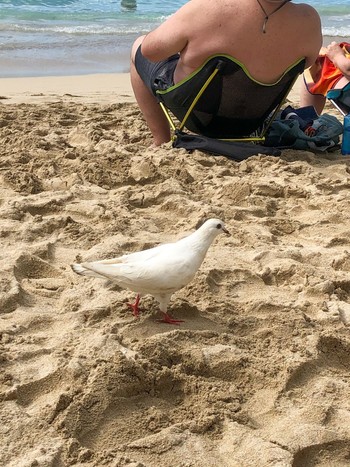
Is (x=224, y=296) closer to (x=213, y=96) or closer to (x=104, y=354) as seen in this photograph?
(x=104, y=354)

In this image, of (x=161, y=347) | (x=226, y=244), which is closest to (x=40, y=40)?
(x=226, y=244)

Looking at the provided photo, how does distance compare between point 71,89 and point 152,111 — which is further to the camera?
point 71,89

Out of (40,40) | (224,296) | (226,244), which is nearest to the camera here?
(224,296)

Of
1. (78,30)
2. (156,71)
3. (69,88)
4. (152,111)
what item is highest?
(156,71)

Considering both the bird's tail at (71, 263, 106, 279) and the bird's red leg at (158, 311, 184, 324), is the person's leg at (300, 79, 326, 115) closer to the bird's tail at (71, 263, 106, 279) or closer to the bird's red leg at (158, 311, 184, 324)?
the bird's red leg at (158, 311, 184, 324)

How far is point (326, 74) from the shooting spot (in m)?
5.49

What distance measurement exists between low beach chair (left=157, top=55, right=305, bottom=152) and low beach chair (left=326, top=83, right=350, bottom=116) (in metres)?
0.59

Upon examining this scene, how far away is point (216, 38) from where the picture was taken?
4520 millimetres

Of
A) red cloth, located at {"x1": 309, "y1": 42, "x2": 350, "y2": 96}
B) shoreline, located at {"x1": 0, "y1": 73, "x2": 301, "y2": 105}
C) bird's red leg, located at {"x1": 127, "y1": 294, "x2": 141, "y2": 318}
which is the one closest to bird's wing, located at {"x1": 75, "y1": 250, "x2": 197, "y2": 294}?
bird's red leg, located at {"x1": 127, "y1": 294, "x2": 141, "y2": 318}

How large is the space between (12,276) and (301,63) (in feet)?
8.54

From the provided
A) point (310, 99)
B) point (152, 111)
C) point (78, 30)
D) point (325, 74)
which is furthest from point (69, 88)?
point (78, 30)

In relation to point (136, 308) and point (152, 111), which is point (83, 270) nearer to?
point (136, 308)

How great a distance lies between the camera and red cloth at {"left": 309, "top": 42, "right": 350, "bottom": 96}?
542cm

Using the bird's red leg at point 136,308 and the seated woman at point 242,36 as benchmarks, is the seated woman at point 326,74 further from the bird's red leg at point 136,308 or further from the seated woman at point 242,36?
the bird's red leg at point 136,308
